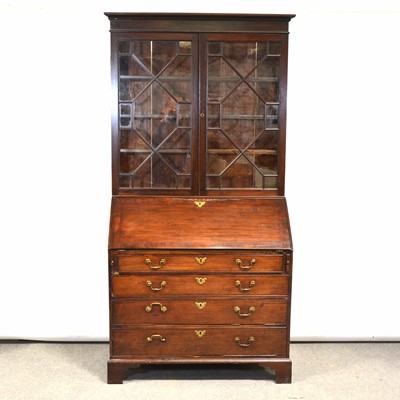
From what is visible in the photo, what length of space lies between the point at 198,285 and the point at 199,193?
0.54m

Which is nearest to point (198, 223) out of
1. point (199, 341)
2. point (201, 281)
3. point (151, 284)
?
point (201, 281)

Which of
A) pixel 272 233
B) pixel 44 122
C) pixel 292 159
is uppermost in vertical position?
pixel 44 122

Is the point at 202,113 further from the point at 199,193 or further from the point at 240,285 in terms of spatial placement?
the point at 240,285

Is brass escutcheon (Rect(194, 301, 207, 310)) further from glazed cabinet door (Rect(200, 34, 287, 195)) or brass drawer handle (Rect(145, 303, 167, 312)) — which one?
glazed cabinet door (Rect(200, 34, 287, 195))

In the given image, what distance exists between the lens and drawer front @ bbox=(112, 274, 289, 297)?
3.28 metres

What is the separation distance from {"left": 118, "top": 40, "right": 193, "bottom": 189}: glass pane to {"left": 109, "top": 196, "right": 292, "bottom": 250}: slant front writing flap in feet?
0.43

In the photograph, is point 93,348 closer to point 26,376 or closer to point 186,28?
point 26,376

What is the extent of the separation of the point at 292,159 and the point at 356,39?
0.89 meters

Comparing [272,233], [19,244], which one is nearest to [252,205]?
[272,233]

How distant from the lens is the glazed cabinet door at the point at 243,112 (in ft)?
10.9

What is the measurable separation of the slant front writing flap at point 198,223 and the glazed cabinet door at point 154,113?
0.31ft

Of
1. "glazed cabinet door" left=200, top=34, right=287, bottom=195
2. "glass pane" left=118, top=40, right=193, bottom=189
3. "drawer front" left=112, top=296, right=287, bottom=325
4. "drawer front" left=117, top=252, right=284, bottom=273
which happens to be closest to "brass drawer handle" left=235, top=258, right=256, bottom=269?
"drawer front" left=117, top=252, right=284, bottom=273

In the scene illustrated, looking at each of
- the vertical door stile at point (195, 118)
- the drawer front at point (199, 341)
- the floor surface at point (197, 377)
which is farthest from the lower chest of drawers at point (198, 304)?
the vertical door stile at point (195, 118)

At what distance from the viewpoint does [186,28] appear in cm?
328
